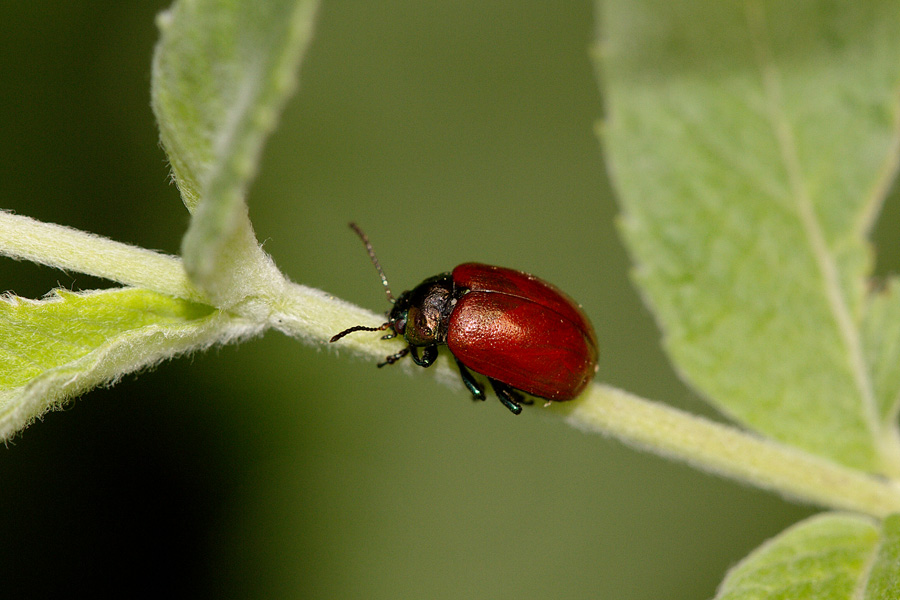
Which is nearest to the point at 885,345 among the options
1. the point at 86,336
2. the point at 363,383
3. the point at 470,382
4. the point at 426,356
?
the point at 470,382

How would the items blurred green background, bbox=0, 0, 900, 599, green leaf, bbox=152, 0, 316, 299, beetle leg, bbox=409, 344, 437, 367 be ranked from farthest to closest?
blurred green background, bbox=0, 0, 900, 599 → beetle leg, bbox=409, 344, 437, 367 → green leaf, bbox=152, 0, 316, 299

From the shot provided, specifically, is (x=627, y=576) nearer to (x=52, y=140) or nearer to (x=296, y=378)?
(x=296, y=378)

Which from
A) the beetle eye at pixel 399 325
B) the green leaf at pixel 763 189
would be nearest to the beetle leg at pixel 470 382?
the beetle eye at pixel 399 325

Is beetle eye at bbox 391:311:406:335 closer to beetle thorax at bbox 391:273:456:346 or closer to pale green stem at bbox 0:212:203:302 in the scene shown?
beetle thorax at bbox 391:273:456:346

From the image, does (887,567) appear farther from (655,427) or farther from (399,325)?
(399,325)

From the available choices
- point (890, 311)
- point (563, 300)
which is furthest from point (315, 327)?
point (890, 311)

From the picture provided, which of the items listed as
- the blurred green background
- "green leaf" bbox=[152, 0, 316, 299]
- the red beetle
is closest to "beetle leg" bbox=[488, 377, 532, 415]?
the red beetle
